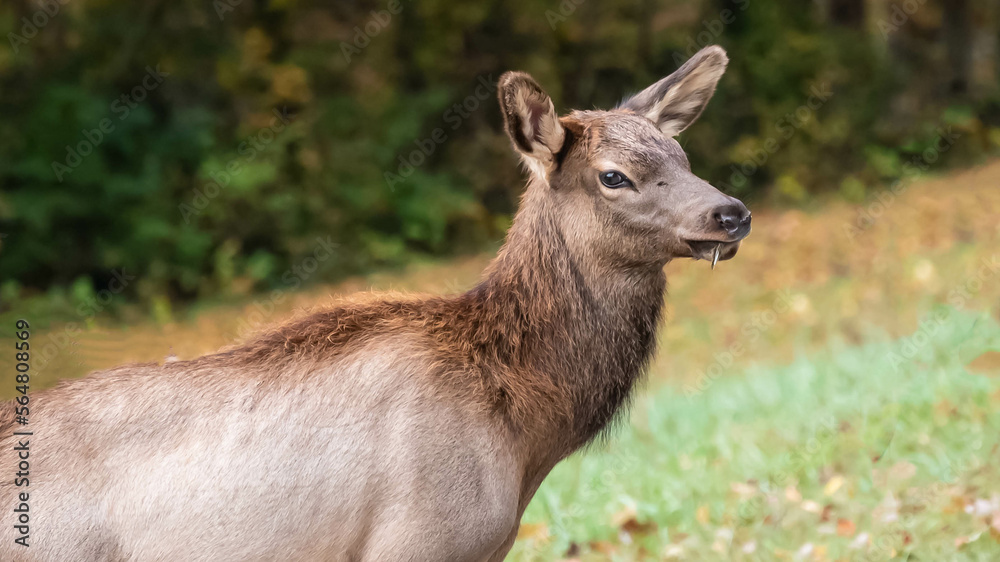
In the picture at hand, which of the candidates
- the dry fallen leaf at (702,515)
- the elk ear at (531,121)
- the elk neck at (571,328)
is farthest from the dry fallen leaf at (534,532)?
the elk ear at (531,121)

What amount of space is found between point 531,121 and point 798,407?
4.82m

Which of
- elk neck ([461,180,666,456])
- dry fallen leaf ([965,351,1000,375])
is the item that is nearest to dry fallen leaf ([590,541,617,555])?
elk neck ([461,180,666,456])

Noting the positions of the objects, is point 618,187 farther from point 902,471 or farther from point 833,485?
point 902,471

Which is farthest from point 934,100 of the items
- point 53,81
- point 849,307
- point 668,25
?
point 53,81

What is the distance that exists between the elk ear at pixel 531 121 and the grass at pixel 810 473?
4.53 ft

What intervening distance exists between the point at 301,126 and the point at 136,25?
8.45 feet

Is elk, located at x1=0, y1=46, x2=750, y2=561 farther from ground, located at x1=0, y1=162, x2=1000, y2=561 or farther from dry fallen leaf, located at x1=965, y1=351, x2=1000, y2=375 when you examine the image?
dry fallen leaf, located at x1=965, y1=351, x2=1000, y2=375

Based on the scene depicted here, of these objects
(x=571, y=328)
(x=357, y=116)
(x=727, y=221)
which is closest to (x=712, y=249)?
(x=727, y=221)

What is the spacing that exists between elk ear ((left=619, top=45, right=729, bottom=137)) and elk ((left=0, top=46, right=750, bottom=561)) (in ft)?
0.80

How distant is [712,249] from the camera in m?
4.16

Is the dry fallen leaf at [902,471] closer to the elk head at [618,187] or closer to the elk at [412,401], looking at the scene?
the elk at [412,401]

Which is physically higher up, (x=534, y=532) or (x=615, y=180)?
(x=615, y=180)

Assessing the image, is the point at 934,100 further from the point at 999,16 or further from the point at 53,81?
the point at 53,81

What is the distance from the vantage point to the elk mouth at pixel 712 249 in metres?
4.13
